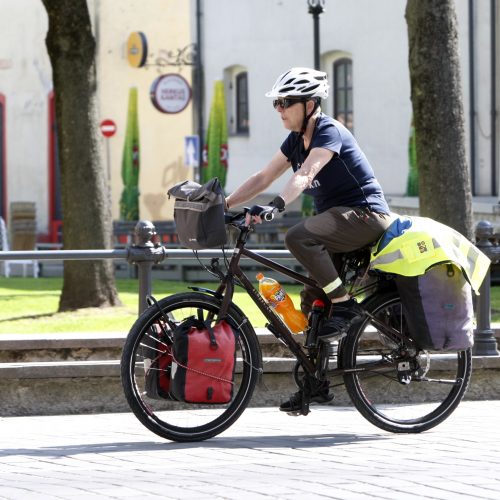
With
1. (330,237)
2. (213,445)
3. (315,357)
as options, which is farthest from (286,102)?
(213,445)

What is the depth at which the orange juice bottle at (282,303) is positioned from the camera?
816 cm

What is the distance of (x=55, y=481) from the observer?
22.2 ft

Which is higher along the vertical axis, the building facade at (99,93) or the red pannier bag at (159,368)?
the building facade at (99,93)

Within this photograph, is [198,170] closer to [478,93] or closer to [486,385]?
[478,93]

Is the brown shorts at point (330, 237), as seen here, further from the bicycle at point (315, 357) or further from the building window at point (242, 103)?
the building window at point (242, 103)

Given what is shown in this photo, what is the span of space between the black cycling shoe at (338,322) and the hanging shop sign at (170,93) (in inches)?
1083

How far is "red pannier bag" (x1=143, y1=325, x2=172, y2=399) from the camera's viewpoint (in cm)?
796

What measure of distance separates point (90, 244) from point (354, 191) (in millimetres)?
7042

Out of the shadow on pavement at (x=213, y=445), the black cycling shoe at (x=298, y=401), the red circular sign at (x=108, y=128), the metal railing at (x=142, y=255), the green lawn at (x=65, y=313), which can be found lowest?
the green lawn at (x=65, y=313)

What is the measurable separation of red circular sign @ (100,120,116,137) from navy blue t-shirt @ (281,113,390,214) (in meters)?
28.0

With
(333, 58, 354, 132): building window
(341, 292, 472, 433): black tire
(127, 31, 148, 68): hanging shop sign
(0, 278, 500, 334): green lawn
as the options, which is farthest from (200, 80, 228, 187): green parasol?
(341, 292, 472, 433): black tire

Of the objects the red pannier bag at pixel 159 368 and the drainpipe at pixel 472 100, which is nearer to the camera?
the red pannier bag at pixel 159 368

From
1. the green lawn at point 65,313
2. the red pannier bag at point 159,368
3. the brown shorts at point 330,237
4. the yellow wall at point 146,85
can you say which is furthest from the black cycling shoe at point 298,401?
the yellow wall at point 146,85

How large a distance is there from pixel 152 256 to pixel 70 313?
5104 millimetres
